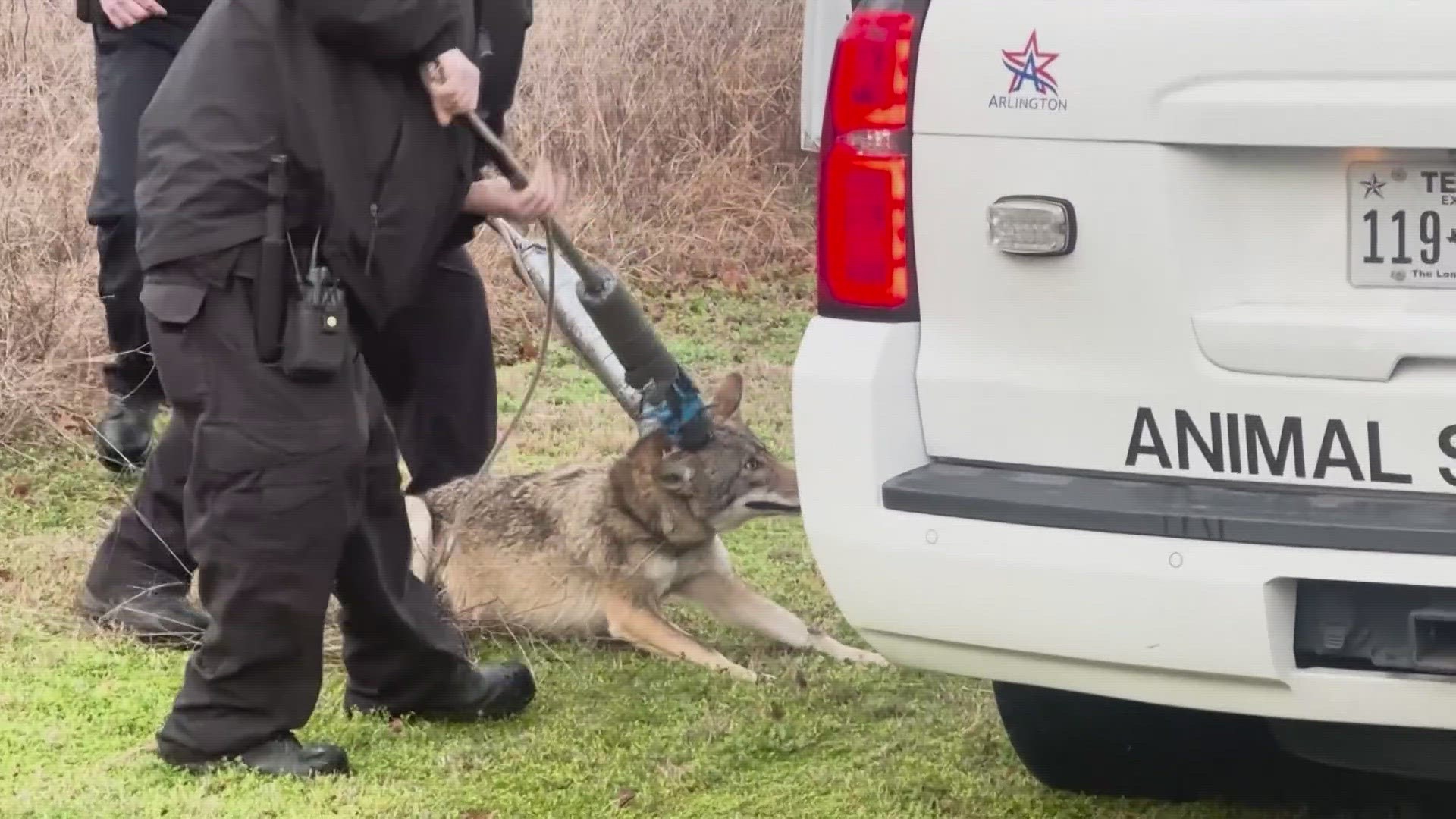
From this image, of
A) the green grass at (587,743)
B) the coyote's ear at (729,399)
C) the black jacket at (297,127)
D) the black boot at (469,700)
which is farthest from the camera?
the coyote's ear at (729,399)

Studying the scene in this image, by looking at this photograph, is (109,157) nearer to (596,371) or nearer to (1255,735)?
(596,371)

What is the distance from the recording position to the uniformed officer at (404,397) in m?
4.97

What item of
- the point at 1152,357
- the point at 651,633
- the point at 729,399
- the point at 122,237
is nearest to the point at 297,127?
the point at 1152,357

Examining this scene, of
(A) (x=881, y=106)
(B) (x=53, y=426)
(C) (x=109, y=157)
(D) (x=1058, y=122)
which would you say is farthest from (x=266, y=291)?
(B) (x=53, y=426)

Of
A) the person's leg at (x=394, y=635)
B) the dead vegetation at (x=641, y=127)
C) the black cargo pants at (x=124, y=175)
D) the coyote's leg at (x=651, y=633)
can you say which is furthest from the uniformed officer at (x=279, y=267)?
the dead vegetation at (x=641, y=127)

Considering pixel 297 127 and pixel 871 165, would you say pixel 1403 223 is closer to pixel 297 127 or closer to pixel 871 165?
pixel 871 165

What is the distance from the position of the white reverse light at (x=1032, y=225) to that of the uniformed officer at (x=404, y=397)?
6.87 feet

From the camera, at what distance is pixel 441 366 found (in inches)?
201

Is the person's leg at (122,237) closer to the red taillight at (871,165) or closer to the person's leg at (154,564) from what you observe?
the person's leg at (154,564)

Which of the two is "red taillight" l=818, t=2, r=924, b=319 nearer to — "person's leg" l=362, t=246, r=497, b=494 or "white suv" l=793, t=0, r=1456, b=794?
"white suv" l=793, t=0, r=1456, b=794

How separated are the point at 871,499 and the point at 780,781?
113cm

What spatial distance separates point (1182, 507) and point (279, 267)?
172 centimetres

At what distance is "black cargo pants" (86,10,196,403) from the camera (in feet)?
19.1

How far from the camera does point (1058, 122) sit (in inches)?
118
